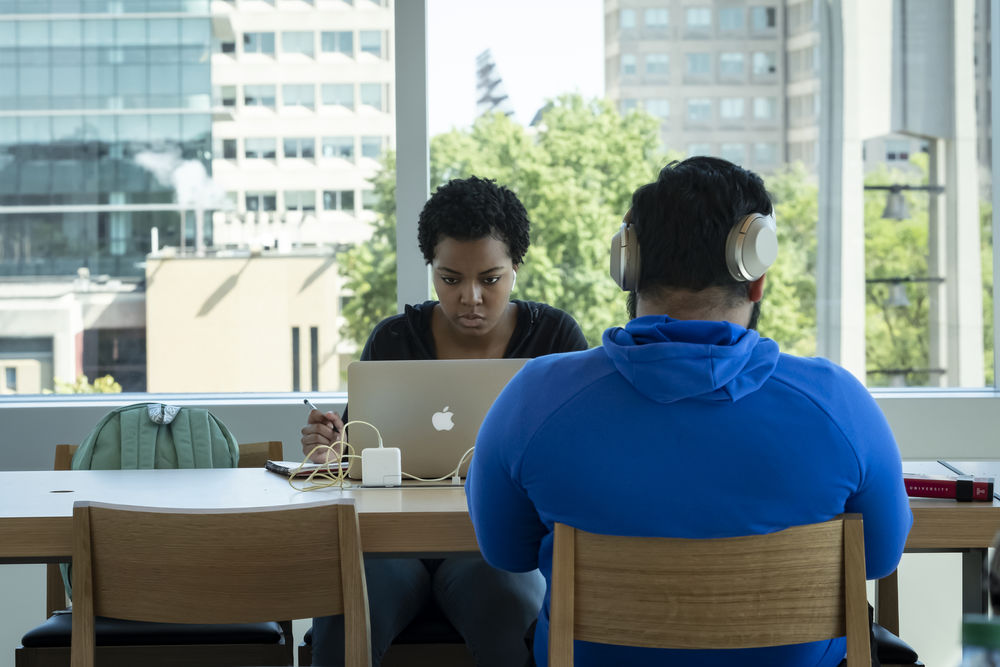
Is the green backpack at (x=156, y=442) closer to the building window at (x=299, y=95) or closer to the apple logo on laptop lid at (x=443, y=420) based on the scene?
the apple logo on laptop lid at (x=443, y=420)

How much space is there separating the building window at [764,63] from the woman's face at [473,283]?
72.3 inches

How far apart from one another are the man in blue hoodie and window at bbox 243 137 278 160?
2.72m

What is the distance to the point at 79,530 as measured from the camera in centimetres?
144

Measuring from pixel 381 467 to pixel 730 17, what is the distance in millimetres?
2668

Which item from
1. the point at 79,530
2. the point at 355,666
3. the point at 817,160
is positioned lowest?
the point at 355,666

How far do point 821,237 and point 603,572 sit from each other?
9.70 feet

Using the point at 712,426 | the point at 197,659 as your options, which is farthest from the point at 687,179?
the point at 197,659

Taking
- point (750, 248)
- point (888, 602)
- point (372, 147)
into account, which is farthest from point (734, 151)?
point (750, 248)

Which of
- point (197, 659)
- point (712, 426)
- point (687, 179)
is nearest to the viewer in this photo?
point (712, 426)

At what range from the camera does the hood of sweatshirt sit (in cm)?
123

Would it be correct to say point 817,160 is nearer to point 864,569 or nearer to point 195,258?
point 195,258

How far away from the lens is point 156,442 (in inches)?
100.0

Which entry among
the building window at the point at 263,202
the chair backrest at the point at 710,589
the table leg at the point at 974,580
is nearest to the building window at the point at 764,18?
the building window at the point at 263,202

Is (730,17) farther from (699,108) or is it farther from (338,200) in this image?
(338,200)
